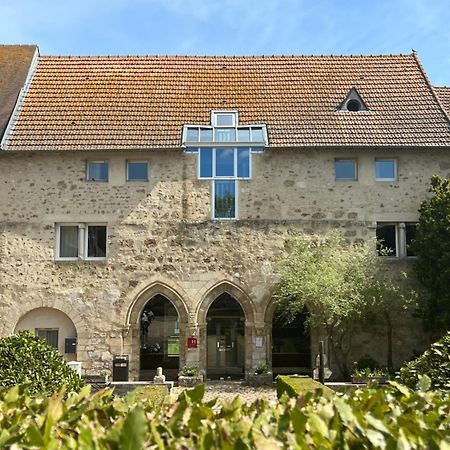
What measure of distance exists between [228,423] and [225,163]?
16388 mm

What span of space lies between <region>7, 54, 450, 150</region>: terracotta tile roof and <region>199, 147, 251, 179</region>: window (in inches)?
37.2

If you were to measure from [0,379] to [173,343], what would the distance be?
418 inches

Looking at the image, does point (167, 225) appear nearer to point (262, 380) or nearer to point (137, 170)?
point (137, 170)

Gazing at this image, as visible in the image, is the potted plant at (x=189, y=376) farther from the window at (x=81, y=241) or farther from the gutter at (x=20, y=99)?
the gutter at (x=20, y=99)

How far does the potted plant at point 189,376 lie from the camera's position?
723 inches

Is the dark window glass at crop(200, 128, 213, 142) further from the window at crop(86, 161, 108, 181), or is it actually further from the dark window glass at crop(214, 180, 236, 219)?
the window at crop(86, 161, 108, 181)

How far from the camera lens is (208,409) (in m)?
4.39

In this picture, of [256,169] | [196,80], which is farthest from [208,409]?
[196,80]

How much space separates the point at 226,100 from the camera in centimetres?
2136

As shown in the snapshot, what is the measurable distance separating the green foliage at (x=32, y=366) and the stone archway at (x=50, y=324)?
9459 millimetres

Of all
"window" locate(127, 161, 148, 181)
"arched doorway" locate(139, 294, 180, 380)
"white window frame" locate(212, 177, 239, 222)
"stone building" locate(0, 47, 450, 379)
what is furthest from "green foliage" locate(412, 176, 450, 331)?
"window" locate(127, 161, 148, 181)

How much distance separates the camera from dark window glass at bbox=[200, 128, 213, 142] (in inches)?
787

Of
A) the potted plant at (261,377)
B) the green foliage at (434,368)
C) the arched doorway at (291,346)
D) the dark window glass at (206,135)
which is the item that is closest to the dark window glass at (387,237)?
the arched doorway at (291,346)

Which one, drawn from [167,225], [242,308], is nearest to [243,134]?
[167,225]
